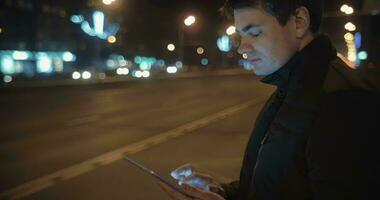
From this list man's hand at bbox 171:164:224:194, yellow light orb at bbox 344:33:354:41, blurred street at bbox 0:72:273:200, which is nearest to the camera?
man's hand at bbox 171:164:224:194

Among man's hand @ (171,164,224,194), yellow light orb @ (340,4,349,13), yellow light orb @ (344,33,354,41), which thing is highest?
yellow light orb @ (340,4,349,13)

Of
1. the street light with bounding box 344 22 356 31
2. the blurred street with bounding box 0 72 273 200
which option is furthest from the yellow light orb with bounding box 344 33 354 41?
the blurred street with bounding box 0 72 273 200

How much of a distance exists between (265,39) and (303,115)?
40 centimetres

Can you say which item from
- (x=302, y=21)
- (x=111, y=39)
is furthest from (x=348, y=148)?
(x=111, y=39)

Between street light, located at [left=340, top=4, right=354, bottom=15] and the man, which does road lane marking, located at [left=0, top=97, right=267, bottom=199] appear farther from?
street light, located at [left=340, top=4, right=354, bottom=15]

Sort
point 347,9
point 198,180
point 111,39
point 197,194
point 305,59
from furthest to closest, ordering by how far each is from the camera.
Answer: point 111,39, point 347,9, point 198,180, point 197,194, point 305,59

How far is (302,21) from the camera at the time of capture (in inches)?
78.7

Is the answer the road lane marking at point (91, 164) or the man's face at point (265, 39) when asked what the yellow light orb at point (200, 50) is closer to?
the road lane marking at point (91, 164)

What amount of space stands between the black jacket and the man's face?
0.04m

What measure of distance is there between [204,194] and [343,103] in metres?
0.62

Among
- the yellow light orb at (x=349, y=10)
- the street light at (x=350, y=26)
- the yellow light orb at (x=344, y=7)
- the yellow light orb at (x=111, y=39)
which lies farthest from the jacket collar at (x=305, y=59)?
the yellow light orb at (x=111, y=39)

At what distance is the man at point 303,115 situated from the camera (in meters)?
1.60

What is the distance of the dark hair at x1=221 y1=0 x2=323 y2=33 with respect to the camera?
1.96 m

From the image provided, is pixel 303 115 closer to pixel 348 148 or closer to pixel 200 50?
pixel 348 148
